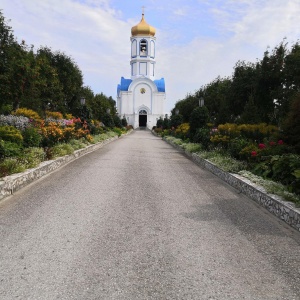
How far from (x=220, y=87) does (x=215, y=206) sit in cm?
2697

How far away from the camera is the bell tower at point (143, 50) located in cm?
7012

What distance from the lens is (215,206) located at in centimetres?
679

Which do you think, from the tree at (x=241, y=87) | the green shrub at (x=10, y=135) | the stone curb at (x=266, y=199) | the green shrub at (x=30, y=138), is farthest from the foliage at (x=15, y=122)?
the tree at (x=241, y=87)

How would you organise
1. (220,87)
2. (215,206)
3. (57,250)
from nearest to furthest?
1. (57,250)
2. (215,206)
3. (220,87)

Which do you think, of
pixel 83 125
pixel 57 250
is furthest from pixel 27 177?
pixel 83 125

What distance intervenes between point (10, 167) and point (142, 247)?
199 inches

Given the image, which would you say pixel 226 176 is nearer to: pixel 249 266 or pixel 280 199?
pixel 280 199

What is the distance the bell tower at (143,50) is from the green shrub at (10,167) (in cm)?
6568

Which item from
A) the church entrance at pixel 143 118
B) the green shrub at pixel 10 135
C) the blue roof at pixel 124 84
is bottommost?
the church entrance at pixel 143 118

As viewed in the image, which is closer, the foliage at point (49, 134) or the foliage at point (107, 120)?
the foliage at point (49, 134)

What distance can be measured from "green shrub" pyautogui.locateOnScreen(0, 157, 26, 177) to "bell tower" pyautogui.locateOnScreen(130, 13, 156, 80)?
65.7 meters

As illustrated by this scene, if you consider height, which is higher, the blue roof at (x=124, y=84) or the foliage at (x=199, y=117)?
the blue roof at (x=124, y=84)

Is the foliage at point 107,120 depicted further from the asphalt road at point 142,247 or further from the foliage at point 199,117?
the asphalt road at point 142,247

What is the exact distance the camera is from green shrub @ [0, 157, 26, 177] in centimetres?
788
